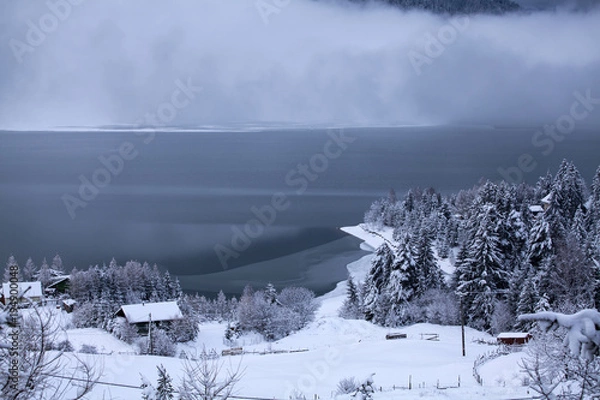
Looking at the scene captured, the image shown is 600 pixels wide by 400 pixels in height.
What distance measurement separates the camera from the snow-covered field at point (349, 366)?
1698 centimetres

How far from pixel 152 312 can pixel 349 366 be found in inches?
641

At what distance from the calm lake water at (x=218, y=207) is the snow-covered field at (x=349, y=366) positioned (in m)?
12.2

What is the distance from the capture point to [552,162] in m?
125

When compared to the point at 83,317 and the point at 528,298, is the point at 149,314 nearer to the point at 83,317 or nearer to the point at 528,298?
the point at 83,317

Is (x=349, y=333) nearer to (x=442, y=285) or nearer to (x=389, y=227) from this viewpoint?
(x=442, y=285)

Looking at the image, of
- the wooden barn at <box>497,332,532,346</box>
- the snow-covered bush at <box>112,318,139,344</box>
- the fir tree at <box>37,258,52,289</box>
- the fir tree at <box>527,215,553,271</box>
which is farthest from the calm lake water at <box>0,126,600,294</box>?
the wooden barn at <box>497,332,532,346</box>

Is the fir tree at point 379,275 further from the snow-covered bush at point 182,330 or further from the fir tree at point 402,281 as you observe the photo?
the snow-covered bush at point 182,330

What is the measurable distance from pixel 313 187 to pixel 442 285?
206ft

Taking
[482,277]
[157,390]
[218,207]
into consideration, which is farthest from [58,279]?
[218,207]

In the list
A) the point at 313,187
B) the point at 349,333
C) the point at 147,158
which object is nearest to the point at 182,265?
the point at 349,333

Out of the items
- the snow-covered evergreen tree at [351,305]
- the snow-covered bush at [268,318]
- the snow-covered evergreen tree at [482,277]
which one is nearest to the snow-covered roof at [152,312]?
the snow-covered bush at [268,318]

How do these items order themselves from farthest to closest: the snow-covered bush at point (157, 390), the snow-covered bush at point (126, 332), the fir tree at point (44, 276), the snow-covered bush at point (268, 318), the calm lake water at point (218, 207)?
the calm lake water at point (218, 207) → the fir tree at point (44, 276) → the snow-covered bush at point (268, 318) → the snow-covered bush at point (126, 332) → the snow-covered bush at point (157, 390)

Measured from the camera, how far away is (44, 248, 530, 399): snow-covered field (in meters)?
17.0

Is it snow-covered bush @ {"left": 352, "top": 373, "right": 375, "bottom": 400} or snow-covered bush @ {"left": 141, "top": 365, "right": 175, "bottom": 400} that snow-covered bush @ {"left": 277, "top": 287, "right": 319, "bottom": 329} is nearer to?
snow-covered bush @ {"left": 352, "top": 373, "right": 375, "bottom": 400}
